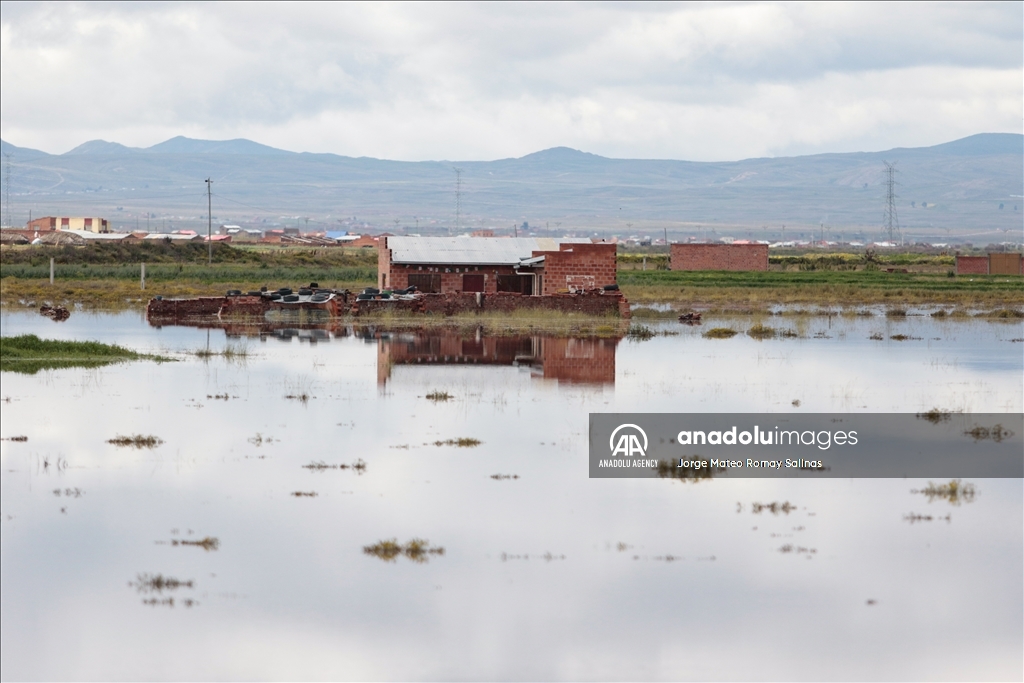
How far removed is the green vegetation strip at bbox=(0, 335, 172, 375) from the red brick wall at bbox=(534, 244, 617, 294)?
1757 cm

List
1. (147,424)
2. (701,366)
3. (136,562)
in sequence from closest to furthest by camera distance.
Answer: (136,562)
(147,424)
(701,366)

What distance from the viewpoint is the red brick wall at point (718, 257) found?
8544 cm

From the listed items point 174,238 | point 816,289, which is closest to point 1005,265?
point 816,289

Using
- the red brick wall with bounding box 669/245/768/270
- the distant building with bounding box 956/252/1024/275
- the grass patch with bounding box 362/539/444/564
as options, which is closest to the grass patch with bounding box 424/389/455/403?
the grass patch with bounding box 362/539/444/564

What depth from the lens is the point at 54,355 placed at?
2603 centimetres

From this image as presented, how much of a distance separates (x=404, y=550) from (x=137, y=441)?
6150 millimetres

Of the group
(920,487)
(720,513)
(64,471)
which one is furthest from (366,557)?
(920,487)

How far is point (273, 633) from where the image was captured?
9.25 meters

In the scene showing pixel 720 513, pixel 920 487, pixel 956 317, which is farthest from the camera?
pixel 956 317

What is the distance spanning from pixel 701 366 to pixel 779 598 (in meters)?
16.9

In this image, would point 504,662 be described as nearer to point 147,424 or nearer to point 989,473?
point 989,473

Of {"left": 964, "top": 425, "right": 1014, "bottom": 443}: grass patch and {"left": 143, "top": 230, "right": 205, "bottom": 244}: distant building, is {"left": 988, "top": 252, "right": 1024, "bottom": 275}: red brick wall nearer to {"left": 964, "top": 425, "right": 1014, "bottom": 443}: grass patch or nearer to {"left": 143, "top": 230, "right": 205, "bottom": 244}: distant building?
{"left": 143, "top": 230, "right": 205, "bottom": 244}: distant building

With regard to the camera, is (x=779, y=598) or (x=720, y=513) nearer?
(x=779, y=598)

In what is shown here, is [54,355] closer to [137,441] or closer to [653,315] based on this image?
[137,441]
